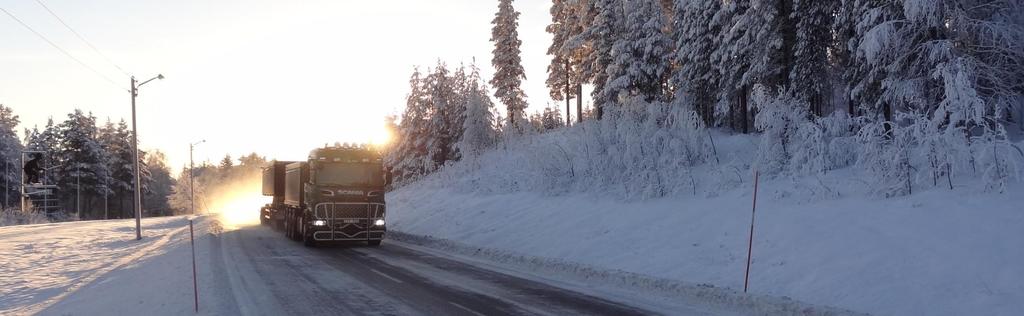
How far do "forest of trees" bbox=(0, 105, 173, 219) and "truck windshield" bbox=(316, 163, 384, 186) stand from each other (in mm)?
57667

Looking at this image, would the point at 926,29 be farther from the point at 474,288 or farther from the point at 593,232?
the point at 474,288

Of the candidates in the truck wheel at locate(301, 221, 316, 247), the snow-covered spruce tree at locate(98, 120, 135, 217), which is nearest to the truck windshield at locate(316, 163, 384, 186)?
the truck wheel at locate(301, 221, 316, 247)

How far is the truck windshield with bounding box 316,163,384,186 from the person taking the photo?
63.6 feet

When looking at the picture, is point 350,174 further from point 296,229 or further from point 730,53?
point 730,53

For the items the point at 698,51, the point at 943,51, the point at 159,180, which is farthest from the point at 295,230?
the point at 159,180

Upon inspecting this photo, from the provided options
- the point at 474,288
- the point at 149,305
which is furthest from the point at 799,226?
the point at 149,305

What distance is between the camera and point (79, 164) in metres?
67.4

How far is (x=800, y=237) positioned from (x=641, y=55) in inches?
1112

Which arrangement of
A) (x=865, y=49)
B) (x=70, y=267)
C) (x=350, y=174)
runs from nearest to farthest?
(x=70, y=267) → (x=865, y=49) → (x=350, y=174)

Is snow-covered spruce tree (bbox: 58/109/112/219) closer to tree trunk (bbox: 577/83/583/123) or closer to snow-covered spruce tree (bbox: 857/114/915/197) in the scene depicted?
tree trunk (bbox: 577/83/583/123)

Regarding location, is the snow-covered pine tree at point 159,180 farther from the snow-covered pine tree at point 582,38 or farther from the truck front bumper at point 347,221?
the truck front bumper at point 347,221

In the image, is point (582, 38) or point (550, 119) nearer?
Result: point (582, 38)

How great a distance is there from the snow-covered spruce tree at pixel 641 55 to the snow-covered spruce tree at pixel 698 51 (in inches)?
51.6

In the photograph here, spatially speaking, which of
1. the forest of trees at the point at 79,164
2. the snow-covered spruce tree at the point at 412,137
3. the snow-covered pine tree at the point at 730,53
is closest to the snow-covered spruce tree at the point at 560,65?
the snow-covered spruce tree at the point at 412,137
